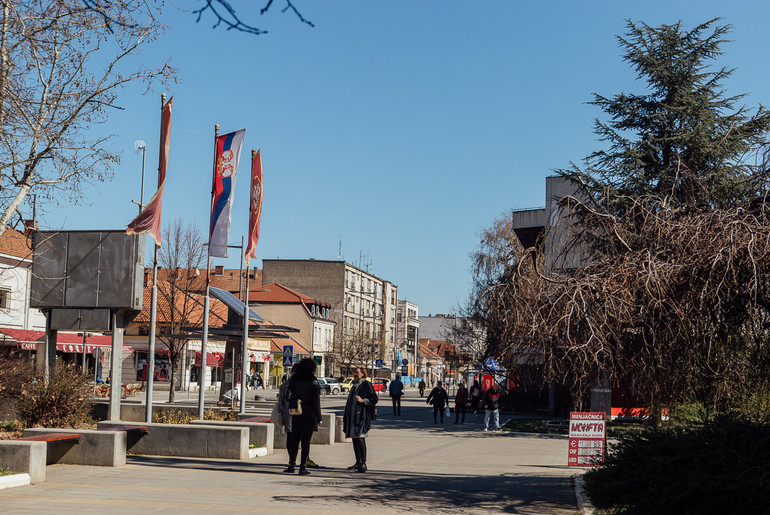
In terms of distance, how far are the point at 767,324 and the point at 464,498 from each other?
418 centimetres

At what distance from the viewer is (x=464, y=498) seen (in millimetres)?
10852

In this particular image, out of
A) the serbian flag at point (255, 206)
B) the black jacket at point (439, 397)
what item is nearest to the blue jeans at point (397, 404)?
the black jacket at point (439, 397)

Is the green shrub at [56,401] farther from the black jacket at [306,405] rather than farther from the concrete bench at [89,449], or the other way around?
the black jacket at [306,405]

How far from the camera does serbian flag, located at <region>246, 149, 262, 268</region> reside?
67.1ft

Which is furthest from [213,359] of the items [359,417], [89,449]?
[359,417]

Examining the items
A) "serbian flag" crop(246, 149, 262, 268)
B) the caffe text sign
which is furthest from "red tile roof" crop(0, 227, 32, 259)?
the caffe text sign

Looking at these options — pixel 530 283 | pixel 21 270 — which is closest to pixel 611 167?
pixel 530 283

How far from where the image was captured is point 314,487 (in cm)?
1141

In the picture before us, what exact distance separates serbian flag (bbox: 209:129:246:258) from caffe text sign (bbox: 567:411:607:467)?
26.4ft

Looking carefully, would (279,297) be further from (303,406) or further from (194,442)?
(303,406)

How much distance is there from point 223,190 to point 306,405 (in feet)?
22.3

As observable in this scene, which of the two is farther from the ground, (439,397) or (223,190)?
(223,190)

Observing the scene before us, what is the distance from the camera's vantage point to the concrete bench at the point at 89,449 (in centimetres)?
1282

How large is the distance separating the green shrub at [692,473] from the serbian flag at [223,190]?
10528 mm
